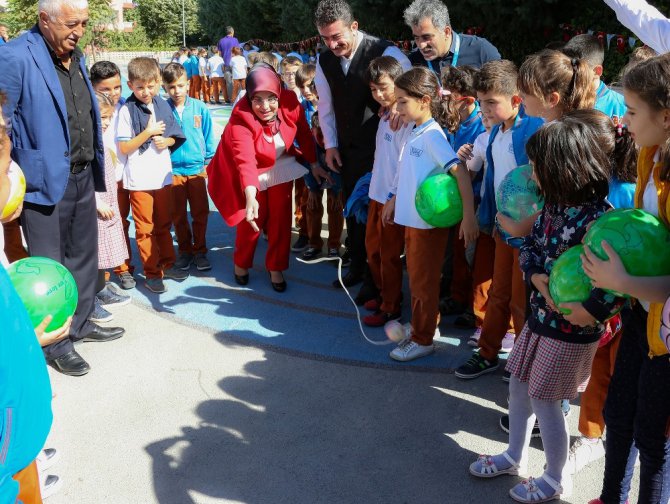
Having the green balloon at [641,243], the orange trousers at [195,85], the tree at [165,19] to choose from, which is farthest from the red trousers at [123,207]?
the tree at [165,19]

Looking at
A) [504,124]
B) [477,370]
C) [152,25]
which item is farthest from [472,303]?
[152,25]

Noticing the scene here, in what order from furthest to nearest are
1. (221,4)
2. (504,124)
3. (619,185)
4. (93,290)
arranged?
(221,4) → (93,290) → (504,124) → (619,185)

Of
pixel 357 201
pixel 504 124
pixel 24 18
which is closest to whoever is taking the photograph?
pixel 504 124

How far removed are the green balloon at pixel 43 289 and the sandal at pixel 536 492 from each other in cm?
195

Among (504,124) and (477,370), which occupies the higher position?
(504,124)

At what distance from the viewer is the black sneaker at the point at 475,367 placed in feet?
12.5

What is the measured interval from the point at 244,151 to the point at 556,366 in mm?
3021

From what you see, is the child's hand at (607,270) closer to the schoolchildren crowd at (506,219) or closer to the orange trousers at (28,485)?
the schoolchildren crowd at (506,219)

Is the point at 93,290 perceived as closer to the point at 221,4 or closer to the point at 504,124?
the point at 504,124

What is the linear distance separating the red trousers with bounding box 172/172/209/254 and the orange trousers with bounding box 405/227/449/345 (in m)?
2.31

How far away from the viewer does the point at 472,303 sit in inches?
181

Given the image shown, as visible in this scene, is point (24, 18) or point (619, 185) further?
point (24, 18)

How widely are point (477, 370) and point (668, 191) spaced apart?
1.99 metres

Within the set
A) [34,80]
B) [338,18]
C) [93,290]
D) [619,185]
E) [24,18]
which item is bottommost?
[93,290]
